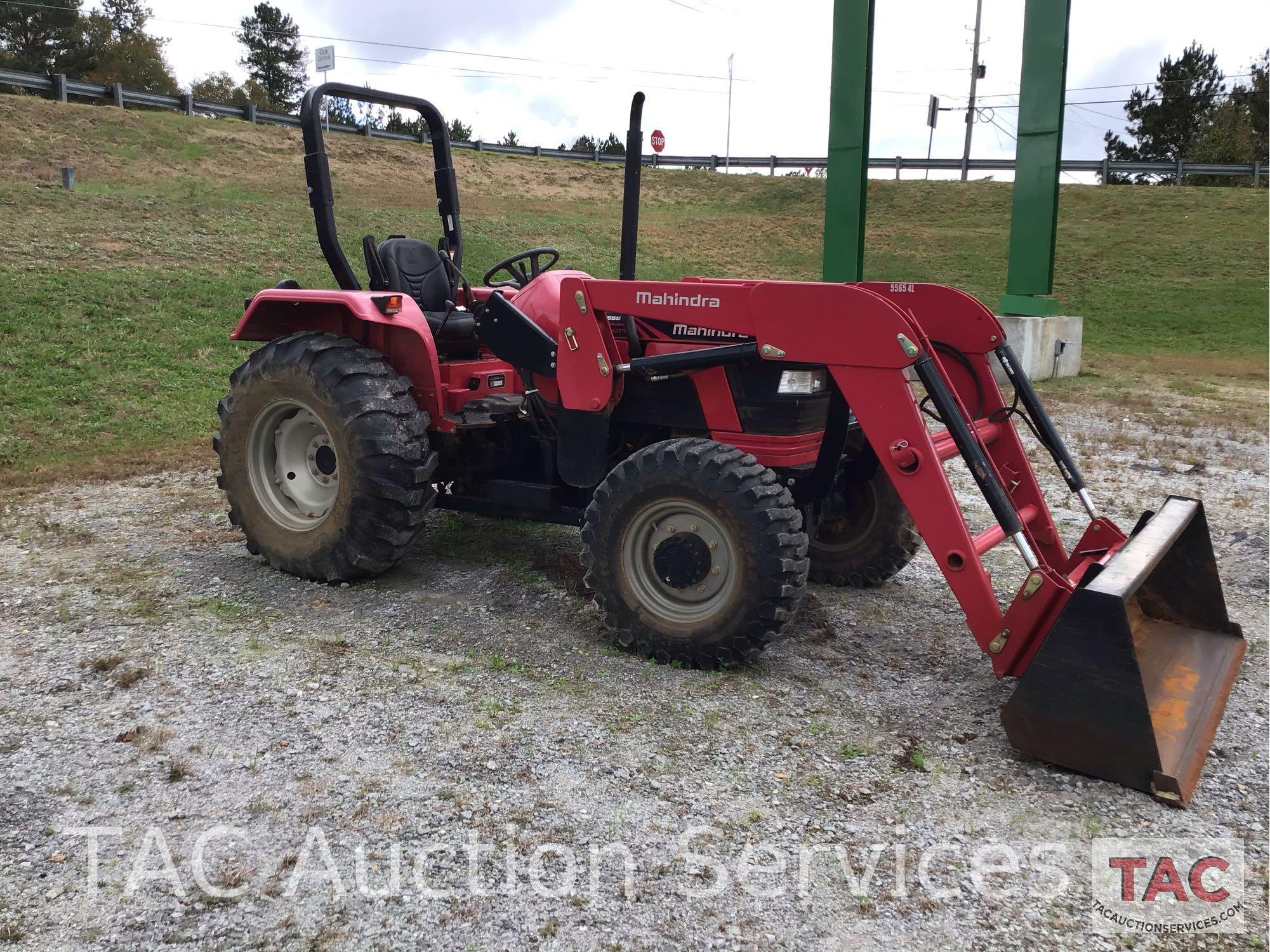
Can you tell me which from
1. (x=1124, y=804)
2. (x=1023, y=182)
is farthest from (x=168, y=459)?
(x=1023, y=182)

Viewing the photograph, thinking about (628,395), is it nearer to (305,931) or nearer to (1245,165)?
(305,931)

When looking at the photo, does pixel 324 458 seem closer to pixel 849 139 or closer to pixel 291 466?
pixel 291 466

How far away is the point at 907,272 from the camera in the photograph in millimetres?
24750

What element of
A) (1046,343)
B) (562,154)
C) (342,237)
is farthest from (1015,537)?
(562,154)

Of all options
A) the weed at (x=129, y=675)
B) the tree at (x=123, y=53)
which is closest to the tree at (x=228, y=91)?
the tree at (x=123, y=53)

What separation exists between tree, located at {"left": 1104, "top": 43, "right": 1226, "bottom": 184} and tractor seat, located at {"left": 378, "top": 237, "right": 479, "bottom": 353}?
44420 mm

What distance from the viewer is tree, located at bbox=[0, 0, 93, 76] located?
33.6 m

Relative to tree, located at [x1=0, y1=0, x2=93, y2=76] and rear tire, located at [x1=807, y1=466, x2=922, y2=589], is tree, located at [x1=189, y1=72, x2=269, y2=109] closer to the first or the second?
tree, located at [x1=0, y1=0, x2=93, y2=76]

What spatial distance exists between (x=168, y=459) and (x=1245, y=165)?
36228mm

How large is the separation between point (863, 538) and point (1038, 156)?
10.1m

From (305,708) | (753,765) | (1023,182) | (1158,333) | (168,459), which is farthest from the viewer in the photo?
(1158,333)

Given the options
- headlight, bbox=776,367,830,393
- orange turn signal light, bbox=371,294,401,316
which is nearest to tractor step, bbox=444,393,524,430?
orange turn signal light, bbox=371,294,401,316

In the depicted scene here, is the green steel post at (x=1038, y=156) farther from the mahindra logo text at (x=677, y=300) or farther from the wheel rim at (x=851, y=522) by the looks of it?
the mahindra logo text at (x=677, y=300)

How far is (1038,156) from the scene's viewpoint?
13.1 metres
